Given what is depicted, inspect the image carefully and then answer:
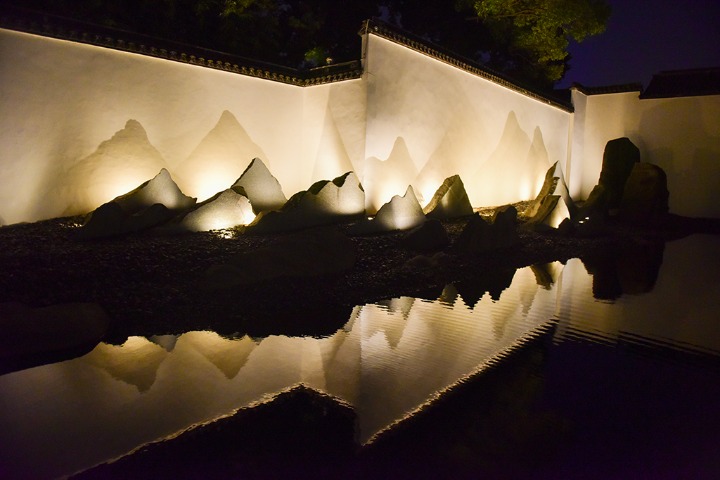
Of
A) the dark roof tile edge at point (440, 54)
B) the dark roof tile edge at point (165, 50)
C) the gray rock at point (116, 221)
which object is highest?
the dark roof tile edge at point (440, 54)

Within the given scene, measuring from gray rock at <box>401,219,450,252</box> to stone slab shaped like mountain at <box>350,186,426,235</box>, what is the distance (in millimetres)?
684

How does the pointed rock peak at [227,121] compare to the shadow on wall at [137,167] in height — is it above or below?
above

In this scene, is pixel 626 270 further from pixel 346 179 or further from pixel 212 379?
pixel 212 379

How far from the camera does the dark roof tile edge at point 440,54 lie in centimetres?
845

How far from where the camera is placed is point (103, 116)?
7.16 meters

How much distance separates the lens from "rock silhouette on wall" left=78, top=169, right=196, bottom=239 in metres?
6.20

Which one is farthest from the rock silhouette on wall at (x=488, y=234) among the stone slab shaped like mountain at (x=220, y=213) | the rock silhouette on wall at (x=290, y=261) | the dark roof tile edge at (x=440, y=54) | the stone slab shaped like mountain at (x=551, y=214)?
the dark roof tile edge at (x=440, y=54)

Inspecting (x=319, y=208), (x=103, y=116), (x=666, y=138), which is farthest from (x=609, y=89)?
(x=103, y=116)

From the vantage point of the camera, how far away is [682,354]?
12.3ft

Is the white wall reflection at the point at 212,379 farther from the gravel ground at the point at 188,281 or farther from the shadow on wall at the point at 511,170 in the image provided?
the shadow on wall at the point at 511,170

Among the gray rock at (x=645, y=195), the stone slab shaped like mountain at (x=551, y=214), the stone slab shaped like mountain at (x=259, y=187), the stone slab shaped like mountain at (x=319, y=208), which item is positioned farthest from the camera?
the gray rock at (x=645, y=195)

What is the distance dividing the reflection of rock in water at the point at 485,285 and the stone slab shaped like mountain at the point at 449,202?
2.58 metres

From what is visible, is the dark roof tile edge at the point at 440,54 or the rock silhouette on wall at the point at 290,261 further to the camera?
the dark roof tile edge at the point at 440,54

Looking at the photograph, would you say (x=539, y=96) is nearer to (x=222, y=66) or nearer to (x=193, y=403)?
(x=222, y=66)
